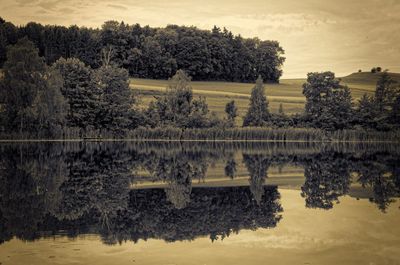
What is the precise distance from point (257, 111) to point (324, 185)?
57483 mm

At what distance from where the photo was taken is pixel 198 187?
21500 millimetres

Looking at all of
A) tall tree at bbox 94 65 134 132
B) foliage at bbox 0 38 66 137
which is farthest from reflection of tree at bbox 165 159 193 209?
tall tree at bbox 94 65 134 132

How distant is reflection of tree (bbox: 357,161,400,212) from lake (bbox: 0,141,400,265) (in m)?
0.04

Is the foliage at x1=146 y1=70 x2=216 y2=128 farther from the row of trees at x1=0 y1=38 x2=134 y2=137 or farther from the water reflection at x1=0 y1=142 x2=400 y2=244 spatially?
the water reflection at x1=0 y1=142 x2=400 y2=244

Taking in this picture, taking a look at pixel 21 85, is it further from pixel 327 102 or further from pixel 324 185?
pixel 324 185

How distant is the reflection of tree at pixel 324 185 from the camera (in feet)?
58.5

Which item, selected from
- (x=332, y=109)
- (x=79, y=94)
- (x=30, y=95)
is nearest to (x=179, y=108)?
(x=79, y=94)

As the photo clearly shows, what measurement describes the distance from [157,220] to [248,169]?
16.0 metres

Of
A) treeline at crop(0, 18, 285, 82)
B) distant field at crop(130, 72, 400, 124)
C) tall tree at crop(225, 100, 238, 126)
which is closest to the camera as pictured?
tall tree at crop(225, 100, 238, 126)

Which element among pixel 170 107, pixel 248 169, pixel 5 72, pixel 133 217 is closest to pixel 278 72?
pixel 170 107

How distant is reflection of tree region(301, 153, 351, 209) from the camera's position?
1782 cm

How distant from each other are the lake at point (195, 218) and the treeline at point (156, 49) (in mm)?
84252

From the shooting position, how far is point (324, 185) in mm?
22219

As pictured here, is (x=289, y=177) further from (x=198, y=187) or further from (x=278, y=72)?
(x=278, y=72)
